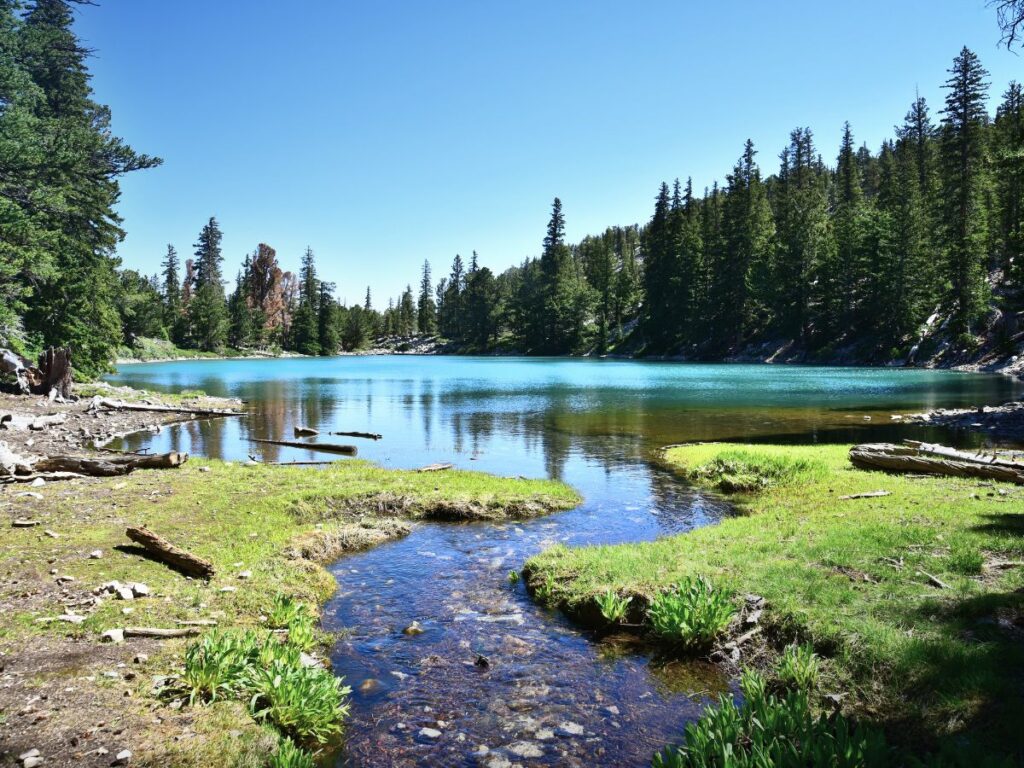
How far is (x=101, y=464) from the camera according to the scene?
54.7ft

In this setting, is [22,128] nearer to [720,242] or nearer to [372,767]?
[372,767]

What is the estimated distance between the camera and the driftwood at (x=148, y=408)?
33625mm

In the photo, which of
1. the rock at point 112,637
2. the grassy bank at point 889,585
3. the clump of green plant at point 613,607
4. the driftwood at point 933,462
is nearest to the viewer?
the grassy bank at point 889,585

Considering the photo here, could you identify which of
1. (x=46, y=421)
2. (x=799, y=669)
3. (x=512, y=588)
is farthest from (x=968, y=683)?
(x=46, y=421)

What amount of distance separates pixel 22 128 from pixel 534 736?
34.7 meters

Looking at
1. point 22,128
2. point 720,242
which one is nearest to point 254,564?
point 22,128

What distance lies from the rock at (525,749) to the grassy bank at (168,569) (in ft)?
7.70

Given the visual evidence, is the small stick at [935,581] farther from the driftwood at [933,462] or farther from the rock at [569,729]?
the driftwood at [933,462]

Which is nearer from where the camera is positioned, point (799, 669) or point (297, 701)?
point (297, 701)

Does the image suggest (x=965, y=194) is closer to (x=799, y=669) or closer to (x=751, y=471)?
(x=751, y=471)

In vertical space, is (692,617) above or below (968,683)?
below

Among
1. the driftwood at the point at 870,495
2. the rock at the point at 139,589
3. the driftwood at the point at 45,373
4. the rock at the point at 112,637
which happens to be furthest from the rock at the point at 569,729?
the driftwood at the point at 45,373

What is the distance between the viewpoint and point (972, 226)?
242ft

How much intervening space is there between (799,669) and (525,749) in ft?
10.4
